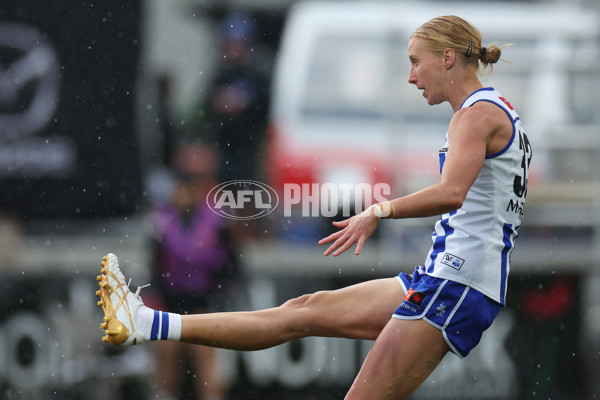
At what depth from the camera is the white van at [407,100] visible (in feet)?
25.4

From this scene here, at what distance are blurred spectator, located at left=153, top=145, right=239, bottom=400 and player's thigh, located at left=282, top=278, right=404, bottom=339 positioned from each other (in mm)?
3050

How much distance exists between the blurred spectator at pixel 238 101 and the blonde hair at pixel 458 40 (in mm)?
3463

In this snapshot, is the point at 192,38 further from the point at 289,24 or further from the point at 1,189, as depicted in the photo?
the point at 1,189

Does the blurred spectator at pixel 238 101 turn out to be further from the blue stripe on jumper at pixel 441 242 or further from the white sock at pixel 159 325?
the blue stripe on jumper at pixel 441 242

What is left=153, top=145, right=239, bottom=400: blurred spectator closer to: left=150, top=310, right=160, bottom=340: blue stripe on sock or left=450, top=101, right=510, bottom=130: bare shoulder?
left=150, top=310, right=160, bottom=340: blue stripe on sock

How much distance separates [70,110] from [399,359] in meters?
4.81

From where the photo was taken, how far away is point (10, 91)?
8797 mm

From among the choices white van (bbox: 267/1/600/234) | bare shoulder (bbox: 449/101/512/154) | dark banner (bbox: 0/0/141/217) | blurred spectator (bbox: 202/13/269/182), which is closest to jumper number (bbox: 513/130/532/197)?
bare shoulder (bbox: 449/101/512/154)

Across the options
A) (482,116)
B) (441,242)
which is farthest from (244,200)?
(482,116)

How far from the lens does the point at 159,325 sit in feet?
15.8

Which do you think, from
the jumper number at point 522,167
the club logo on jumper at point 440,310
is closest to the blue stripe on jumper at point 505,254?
the jumper number at point 522,167

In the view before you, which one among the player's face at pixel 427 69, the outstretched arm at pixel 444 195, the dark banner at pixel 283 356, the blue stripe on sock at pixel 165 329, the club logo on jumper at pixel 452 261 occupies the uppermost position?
the player's face at pixel 427 69

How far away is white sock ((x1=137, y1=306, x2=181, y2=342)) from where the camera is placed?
4.78 metres

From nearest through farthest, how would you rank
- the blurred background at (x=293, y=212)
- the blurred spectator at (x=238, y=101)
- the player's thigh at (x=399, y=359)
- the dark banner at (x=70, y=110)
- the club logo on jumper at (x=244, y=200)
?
the player's thigh at (x=399, y=359) < the blurred background at (x=293, y=212) < the club logo on jumper at (x=244, y=200) < the blurred spectator at (x=238, y=101) < the dark banner at (x=70, y=110)
